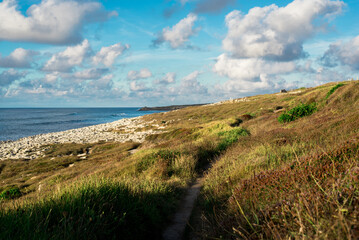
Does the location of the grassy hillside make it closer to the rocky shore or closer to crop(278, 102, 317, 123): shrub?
crop(278, 102, 317, 123): shrub

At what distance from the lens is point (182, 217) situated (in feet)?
21.7

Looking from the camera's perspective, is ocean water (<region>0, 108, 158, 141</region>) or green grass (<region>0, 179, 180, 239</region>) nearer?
green grass (<region>0, 179, 180, 239</region>)

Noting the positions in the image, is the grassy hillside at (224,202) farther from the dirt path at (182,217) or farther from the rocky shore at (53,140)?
the rocky shore at (53,140)

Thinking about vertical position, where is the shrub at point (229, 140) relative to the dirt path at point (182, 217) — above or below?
above

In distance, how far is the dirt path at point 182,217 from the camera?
564cm

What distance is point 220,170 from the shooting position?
8703 mm

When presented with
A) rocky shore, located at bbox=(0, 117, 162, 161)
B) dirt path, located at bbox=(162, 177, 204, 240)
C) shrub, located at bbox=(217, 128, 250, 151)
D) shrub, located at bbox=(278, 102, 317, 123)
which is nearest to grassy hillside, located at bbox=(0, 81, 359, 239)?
dirt path, located at bbox=(162, 177, 204, 240)

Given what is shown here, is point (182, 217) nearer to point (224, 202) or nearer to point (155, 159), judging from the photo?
point (224, 202)

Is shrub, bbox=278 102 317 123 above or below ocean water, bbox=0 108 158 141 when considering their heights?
above

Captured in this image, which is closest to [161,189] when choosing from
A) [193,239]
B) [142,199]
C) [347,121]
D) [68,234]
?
[142,199]

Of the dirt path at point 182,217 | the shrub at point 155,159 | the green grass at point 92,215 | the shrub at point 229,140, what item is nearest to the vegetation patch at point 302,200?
the dirt path at point 182,217

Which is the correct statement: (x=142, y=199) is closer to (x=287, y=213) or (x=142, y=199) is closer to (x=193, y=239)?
(x=193, y=239)

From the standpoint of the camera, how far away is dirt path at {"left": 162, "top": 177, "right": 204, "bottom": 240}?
5.64 m

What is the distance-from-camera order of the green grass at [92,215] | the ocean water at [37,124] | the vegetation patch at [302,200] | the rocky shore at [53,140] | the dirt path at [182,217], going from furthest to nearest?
the ocean water at [37,124] < the rocky shore at [53,140] < the dirt path at [182,217] < the green grass at [92,215] < the vegetation patch at [302,200]
